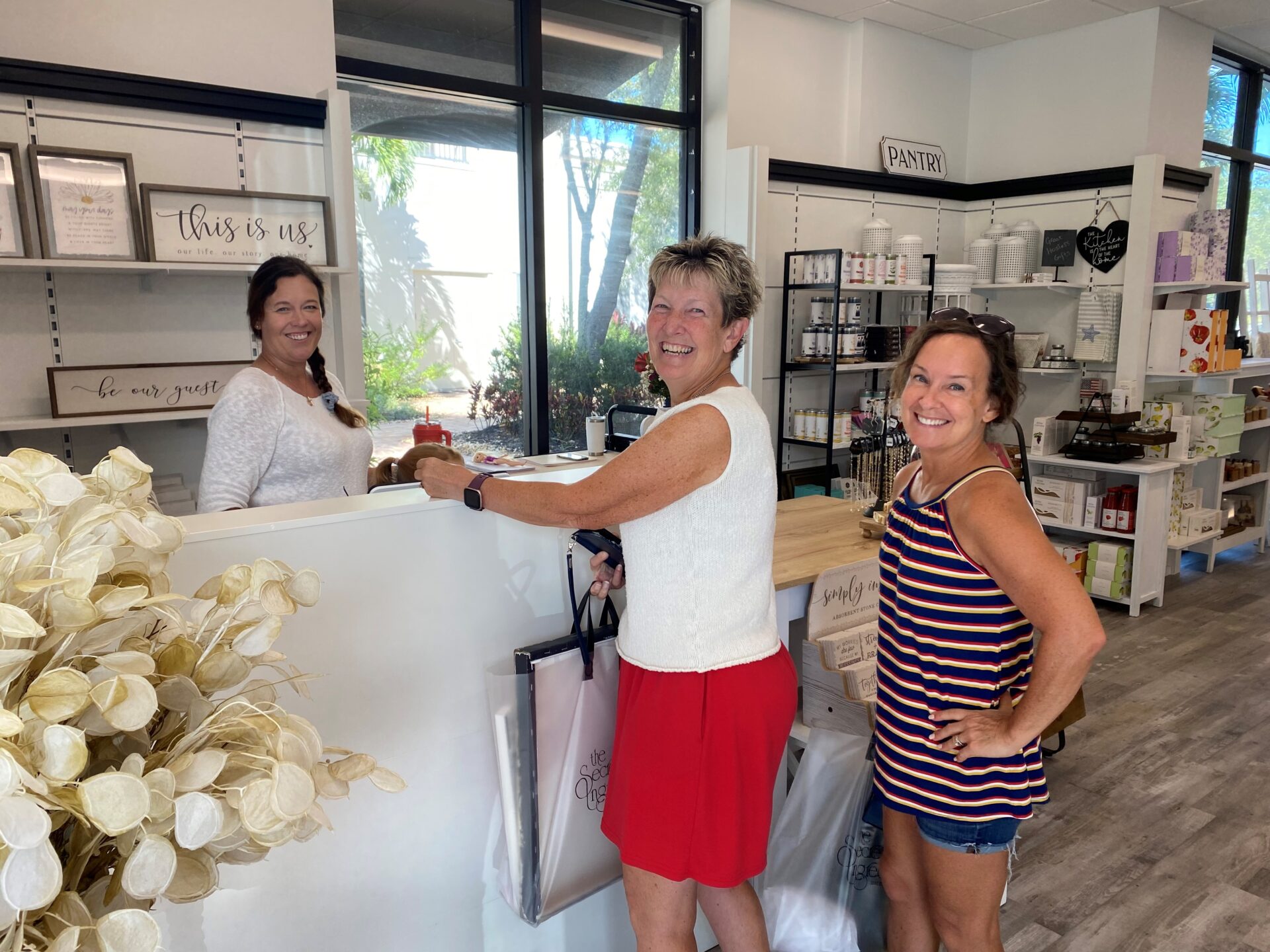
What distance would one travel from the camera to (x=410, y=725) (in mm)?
1492

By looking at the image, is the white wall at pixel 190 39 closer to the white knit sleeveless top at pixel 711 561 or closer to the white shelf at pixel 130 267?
the white shelf at pixel 130 267

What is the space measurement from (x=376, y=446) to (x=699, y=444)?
2734 mm

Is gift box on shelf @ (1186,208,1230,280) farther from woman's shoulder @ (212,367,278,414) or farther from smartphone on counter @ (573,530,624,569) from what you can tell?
woman's shoulder @ (212,367,278,414)

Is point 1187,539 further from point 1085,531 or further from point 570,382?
point 570,382

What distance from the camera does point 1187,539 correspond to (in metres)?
5.02

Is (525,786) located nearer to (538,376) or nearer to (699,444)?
(699,444)

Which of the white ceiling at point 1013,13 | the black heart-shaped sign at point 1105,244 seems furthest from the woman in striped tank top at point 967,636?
the black heart-shaped sign at point 1105,244

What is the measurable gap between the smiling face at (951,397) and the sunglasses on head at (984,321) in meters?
0.03

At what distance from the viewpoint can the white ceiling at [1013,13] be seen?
4.54m

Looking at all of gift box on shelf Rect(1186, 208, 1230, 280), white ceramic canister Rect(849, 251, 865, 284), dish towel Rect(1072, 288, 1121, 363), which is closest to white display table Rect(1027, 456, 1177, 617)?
dish towel Rect(1072, 288, 1121, 363)

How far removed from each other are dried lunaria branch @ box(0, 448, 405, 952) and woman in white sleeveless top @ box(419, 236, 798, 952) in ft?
2.29

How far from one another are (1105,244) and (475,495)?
4680mm

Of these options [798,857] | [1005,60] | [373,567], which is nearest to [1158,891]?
[798,857]

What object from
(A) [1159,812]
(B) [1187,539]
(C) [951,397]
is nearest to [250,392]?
(C) [951,397]
